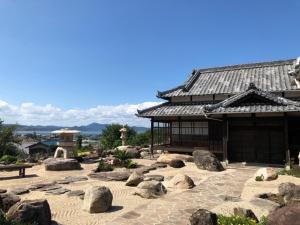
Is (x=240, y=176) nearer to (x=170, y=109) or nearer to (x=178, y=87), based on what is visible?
(x=170, y=109)

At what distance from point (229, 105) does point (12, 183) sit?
13.9 m

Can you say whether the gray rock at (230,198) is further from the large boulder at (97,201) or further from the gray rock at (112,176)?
the gray rock at (112,176)

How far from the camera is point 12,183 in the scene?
47.9ft

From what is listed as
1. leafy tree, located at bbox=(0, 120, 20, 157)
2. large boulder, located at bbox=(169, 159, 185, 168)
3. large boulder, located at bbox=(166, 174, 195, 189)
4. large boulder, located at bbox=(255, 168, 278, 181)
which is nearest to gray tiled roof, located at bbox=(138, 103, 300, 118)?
large boulder, located at bbox=(169, 159, 185, 168)

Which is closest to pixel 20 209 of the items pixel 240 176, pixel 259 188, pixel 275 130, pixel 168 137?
Result: pixel 259 188

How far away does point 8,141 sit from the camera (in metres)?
33.8

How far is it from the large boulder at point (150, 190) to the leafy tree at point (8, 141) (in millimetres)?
25773

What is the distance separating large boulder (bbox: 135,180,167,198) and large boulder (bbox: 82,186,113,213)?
68.9 inches

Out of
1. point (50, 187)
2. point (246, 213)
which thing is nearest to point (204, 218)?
point (246, 213)

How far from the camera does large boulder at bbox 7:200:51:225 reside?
7.30 meters

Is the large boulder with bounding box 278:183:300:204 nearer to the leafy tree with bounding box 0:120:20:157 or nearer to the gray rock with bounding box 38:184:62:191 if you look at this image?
the gray rock with bounding box 38:184:62:191

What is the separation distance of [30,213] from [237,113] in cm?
1406

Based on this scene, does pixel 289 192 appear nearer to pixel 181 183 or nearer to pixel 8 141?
pixel 181 183

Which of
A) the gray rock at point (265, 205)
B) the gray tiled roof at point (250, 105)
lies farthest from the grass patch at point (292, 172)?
the gray rock at point (265, 205)
